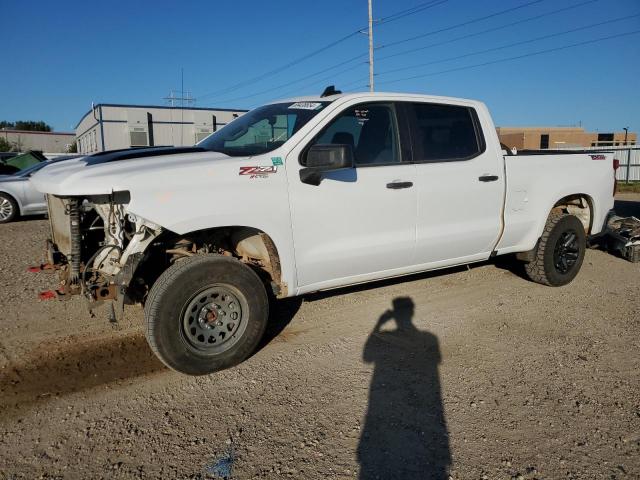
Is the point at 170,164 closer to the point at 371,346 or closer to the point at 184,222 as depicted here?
the point at 184,222

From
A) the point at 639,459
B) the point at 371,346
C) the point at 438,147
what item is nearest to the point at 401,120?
the point at 438,147

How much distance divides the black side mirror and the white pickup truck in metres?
0.01

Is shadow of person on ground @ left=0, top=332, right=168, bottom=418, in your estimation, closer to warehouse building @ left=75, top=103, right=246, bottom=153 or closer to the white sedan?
the white sedan

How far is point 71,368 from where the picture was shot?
390 cm

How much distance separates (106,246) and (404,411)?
2.41 meters

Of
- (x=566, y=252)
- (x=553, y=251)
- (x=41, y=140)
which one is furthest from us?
(x=41, y=140)

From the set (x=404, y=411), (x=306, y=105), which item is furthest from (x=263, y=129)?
(x=404, y=411)

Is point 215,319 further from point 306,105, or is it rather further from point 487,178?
point 487,178

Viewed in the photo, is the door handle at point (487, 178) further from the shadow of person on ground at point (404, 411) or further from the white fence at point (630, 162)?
the white fence at point (630, 162)

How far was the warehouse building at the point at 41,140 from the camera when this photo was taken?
62.8 meters

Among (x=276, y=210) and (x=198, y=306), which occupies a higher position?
(x=276, y=210)

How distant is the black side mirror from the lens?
12.0ft

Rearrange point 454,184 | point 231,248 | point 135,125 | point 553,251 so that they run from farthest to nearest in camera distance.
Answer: point 135,125
point 553,251
point 454,184
point 231,248

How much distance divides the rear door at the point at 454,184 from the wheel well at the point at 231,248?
1.41 metres
